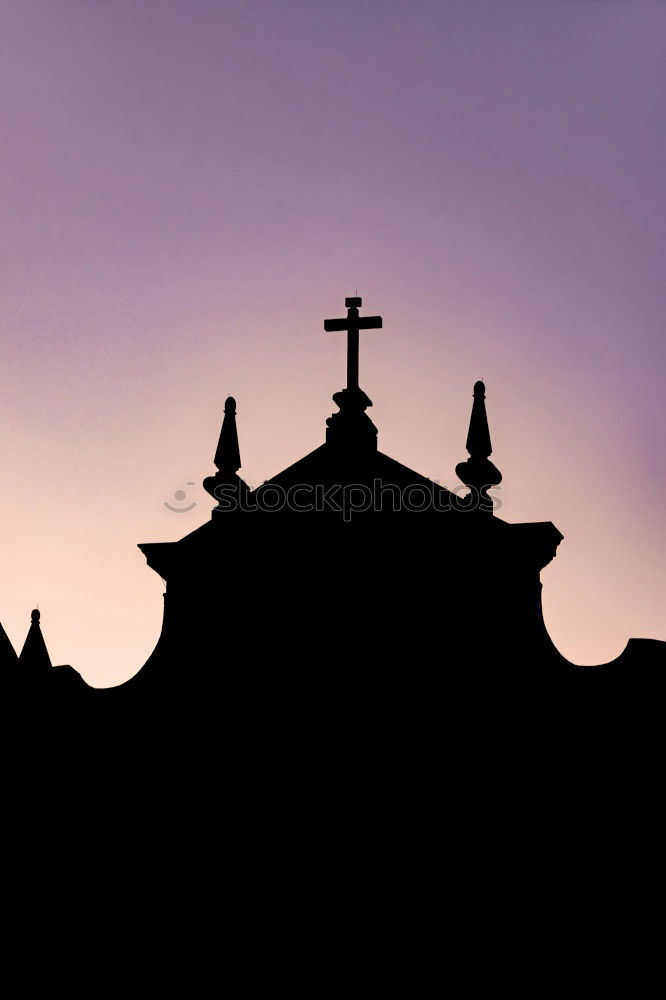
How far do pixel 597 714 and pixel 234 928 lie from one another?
4.52 m

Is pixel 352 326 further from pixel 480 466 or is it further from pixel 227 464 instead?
pixel 480 466

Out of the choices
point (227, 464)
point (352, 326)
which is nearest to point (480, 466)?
point (352, 326)

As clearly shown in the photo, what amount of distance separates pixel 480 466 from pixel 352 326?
2.71 meters

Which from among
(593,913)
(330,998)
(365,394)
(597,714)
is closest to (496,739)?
(597,714)

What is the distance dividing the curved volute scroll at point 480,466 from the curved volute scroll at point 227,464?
280 cm

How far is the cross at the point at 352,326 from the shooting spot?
1512 cm

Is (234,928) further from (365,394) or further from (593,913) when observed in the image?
(365,394)

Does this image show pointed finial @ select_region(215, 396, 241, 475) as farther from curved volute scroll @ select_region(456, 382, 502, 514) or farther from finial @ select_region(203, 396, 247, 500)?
curved volute scroll @ select_region(456, 382, 502, 514)

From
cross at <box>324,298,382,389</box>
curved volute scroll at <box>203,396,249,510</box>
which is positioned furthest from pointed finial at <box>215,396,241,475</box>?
cross at <box>324,298,382,389</box>

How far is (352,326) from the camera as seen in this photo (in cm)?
1529

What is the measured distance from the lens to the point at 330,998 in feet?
39.4

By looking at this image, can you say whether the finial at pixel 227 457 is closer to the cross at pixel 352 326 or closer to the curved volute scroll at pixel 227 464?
the curved volute scroll at pixel 227 464

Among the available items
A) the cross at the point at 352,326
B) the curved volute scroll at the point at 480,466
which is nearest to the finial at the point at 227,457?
the cross at the point at 352,326

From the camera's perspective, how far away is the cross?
15125 mm
